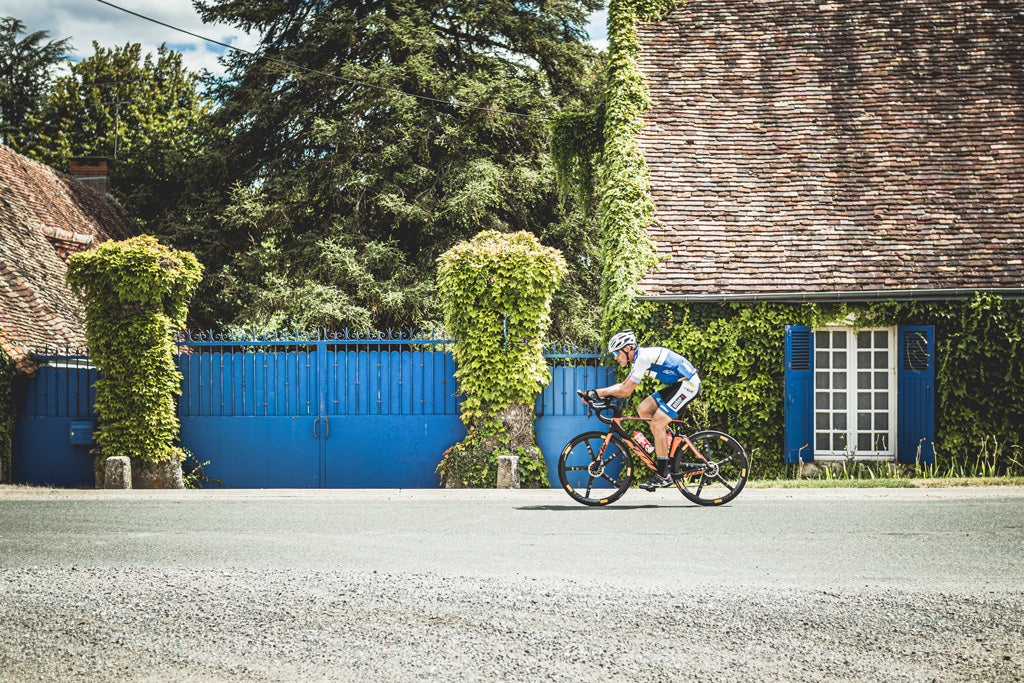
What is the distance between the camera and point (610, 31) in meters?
17.3

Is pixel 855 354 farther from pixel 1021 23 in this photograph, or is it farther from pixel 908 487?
pixel 1021 23

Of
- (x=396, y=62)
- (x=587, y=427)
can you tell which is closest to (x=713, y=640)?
(x=587, y=427)

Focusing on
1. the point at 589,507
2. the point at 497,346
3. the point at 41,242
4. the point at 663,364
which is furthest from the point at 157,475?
the point at 41,242

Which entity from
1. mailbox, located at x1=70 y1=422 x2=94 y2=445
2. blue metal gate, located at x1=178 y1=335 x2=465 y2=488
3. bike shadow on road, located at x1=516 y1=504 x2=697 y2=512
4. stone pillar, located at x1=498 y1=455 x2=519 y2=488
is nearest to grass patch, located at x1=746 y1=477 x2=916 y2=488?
bike shadow on road, located at x1=516 y1=504 x2=697 y2=512

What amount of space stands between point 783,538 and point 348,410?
703 centimetres

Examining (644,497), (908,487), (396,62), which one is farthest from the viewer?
(396,62)

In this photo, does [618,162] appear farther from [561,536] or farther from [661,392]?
[561,536]

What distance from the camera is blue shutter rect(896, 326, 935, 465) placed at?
1323 cm

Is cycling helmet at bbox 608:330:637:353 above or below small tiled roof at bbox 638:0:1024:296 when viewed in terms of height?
below

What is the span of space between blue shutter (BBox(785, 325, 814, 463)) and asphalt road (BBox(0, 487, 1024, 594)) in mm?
2118

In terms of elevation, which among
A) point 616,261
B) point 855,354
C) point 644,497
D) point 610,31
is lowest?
point 644,497

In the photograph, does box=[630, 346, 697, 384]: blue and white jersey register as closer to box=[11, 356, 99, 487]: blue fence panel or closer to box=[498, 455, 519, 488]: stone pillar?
box=[498, 455, 519, 488]: stone pillar

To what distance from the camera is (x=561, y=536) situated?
7895mm

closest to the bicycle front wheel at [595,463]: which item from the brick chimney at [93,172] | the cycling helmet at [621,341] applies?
the cycling helmet at [621,341]
